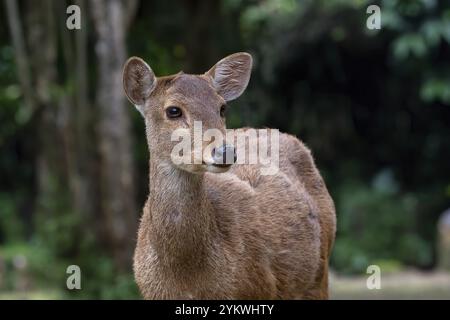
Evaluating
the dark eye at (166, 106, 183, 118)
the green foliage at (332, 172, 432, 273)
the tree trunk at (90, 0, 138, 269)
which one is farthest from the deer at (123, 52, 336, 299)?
the green foliage at (332, 172, 432, 273)

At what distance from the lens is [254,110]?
1552 cm

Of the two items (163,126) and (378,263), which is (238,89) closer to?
(163,126)

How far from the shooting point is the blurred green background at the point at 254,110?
12.2 metres

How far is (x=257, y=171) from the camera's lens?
23.3 feet

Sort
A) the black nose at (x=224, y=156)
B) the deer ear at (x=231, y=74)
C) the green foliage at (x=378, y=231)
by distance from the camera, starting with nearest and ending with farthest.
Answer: the black nose at (x=224, y=156) < the deer ear at (x=231, y=74) < the green foliage at (x=378, y=231)

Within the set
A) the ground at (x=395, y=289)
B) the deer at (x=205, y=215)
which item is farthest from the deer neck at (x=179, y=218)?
the ground at (x=395, y=289)

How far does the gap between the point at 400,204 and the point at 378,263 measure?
1.84m

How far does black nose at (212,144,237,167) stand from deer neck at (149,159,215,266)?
1.55ft

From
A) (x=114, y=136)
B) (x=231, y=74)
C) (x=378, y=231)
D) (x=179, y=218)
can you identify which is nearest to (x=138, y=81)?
(x=231, y=74)

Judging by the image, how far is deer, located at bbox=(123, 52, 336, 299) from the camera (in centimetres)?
603

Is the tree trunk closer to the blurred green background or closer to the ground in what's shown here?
the blurred green background

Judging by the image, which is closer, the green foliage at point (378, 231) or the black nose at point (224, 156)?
the black nose at point (224, 156)

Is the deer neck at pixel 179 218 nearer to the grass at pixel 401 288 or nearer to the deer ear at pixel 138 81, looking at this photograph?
the deer ear at pixel 138 81
